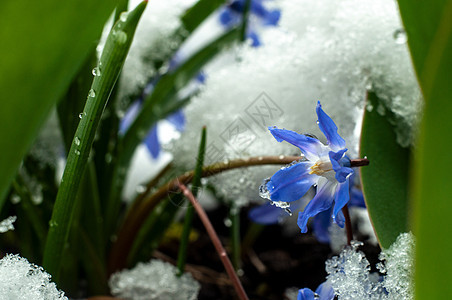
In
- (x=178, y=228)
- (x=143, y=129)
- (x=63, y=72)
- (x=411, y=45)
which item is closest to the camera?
(x=63, y=72)

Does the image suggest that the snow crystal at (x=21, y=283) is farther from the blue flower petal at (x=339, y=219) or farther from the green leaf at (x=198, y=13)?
the green leaf at (x=198, y=13)

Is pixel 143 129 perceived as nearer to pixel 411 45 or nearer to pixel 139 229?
pixel 139 229

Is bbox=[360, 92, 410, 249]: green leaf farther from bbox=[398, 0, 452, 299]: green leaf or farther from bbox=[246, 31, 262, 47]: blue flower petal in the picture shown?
bbox=[246, 31, 262, 47]: blue flower petal

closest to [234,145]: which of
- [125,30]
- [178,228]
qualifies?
[125,30]

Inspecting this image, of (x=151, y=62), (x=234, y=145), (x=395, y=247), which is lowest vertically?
(x=395, y=247)

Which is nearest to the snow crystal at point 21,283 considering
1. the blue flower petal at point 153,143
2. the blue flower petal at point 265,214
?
the blue flower petal at point 265,214
